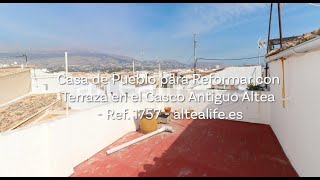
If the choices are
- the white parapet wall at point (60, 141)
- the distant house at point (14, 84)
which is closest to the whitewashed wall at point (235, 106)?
the white parapet wall at point (60, 141)

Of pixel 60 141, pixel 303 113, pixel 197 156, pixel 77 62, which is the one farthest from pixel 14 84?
pixel 303 113

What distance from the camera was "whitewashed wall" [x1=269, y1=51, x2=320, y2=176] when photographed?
3.04 metres

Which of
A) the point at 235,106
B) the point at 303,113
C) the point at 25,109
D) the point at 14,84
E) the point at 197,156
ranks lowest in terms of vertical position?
the point at 197,156

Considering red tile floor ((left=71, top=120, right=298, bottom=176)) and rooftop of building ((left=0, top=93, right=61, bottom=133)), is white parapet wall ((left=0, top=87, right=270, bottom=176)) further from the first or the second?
rooftop of building ((left=0, top=93, right=61, bottom=133))

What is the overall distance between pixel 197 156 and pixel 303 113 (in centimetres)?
240

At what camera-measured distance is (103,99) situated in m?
7.18

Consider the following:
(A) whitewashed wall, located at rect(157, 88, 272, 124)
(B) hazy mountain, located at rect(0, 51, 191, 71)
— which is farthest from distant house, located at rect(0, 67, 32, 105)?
(A) whitewashed wall, located at rect(157, 88, 272, 124)

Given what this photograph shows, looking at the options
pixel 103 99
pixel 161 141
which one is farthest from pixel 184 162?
pixel 103 99

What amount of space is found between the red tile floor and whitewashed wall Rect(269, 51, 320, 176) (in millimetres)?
512

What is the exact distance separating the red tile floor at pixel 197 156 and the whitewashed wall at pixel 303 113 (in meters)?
0.51

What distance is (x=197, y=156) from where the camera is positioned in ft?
16.3

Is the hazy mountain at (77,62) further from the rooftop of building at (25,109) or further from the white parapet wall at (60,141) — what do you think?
the rooftop of building at (25,109)

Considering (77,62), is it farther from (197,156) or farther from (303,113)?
(303,113)

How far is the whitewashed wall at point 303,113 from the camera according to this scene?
3.04 m
